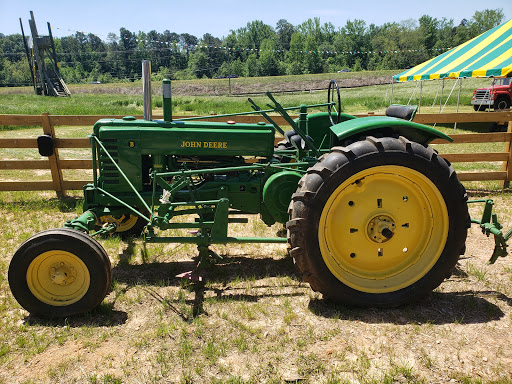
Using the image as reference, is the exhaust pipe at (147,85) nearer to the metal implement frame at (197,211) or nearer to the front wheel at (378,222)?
the metal implement frame at (197,211)

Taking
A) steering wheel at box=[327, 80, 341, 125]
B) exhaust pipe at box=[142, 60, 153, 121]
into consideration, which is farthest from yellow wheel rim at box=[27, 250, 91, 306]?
steering wheel at box=[327, 80, 341, 125]

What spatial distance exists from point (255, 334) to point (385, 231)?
1220 millimetres

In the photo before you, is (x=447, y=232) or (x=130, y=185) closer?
(x=447, y=232)

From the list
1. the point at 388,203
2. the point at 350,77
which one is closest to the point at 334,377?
the point at 388,203

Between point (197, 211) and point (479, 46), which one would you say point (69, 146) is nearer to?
point (197, 211)

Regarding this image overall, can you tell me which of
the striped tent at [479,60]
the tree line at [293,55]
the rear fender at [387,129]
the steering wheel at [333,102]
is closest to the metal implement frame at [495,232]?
the rear fender at [387,129]

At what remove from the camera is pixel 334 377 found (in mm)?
2387

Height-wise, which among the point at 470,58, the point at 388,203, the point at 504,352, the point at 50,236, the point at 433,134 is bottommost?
the point at 504,352

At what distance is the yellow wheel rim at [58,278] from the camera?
9.72ft

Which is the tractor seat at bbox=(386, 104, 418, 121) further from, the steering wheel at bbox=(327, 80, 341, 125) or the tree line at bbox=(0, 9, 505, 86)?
the tree line at bbox=(0, 9, 505, 86)

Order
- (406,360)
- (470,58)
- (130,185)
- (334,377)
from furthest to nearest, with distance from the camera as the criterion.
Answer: (470,58) < (130,185) < (406,360) < (334,377)

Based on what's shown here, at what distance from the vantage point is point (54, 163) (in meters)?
6.18

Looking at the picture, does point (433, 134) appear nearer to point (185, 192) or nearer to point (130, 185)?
point (185, 192)

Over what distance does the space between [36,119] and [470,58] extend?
469 inches
